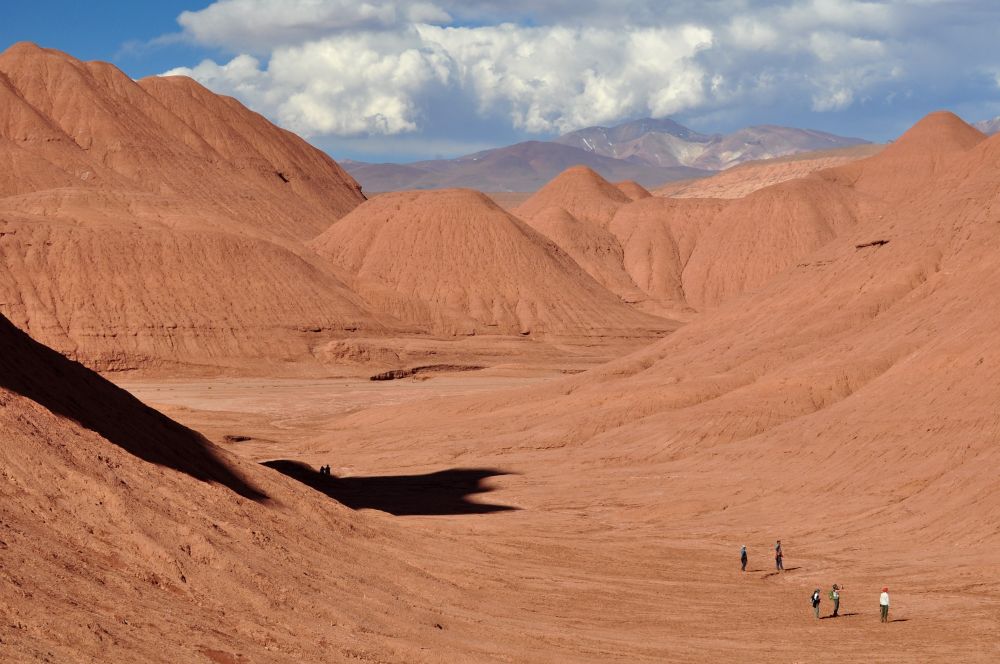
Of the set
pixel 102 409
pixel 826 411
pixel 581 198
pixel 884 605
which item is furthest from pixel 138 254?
pixel 581 198

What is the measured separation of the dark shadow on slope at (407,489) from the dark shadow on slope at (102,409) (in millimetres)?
7457

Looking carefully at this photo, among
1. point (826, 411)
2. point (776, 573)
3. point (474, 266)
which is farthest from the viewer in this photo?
point (474, 266)

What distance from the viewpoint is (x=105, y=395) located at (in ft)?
93.1

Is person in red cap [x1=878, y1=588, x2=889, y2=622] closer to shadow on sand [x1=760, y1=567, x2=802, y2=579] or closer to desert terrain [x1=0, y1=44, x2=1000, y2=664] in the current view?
desert terrain [x1=0, y1=44, x2=1000, y2=664]

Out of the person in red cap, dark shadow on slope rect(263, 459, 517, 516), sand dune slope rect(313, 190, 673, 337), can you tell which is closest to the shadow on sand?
the person in red cap

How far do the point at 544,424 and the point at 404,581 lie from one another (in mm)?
25268

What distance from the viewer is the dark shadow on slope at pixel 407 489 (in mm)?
36000

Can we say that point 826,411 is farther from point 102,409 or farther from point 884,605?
point 102,409

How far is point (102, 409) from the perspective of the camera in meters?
27.2

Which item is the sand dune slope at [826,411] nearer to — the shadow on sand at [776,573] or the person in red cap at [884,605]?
the shadow on sand at [776,573]

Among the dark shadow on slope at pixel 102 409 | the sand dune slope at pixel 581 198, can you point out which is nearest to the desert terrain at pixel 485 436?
the dark shadow on slope at pixel 102 409

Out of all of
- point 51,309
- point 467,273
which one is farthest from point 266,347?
point 467,273

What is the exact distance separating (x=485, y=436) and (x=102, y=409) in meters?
22.7

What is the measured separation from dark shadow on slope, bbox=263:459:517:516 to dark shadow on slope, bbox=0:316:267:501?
746cm
